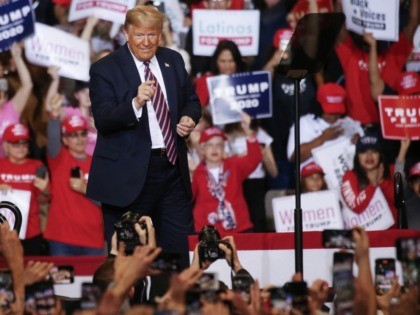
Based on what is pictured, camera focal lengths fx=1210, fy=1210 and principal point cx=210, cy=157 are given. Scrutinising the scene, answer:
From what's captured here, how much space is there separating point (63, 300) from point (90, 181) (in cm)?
88

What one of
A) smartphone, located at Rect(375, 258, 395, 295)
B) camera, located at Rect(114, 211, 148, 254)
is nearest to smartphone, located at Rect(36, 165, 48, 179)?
camera, located at Rect(114, 211, 148, 254)

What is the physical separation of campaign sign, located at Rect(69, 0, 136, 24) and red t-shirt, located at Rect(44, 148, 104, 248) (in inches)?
50.3

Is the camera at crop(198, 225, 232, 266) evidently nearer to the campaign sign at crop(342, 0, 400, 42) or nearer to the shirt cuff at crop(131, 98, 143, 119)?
the shirt cuff at crop(131, 98, 143, 119)

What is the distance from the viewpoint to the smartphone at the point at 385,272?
5.47 metres

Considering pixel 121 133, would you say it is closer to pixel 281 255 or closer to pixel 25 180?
pixel 281 255

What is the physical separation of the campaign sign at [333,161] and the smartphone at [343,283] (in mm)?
3873

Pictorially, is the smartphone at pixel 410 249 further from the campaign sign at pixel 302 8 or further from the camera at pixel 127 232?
the campaign sign at pixel 302 8

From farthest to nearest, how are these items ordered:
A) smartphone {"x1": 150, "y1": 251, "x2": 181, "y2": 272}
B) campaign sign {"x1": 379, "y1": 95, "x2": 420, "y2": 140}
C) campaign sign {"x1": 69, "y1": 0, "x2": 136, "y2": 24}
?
campaign sign {"x1": 69, "y1": 0, "x2": 136, "y2": 24}, campaign sign {"x1": 379, "y1": 95, "x2": 420, "y2": 140}, smartphone {"x1": 150, "y1": 251, "x2": 181, "y2": 272}

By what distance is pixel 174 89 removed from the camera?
21.1ft

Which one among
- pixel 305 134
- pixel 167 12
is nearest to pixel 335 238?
pixel 305 134

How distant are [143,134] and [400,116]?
3.08 meters

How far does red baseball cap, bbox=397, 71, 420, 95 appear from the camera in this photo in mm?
9062

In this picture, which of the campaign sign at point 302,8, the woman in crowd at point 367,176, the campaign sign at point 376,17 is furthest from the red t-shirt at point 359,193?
the campaign sign at point 302,8

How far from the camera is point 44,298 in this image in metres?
4.88
